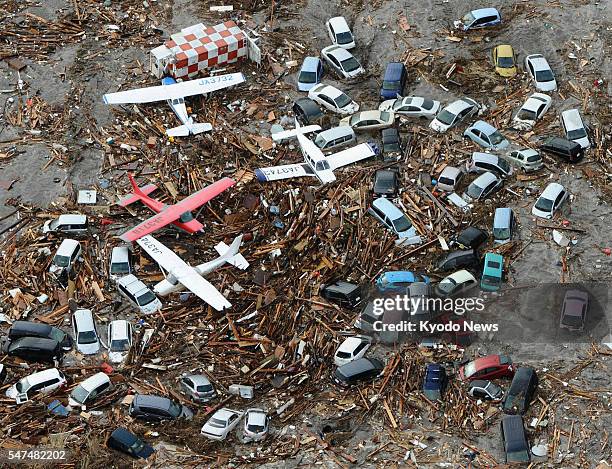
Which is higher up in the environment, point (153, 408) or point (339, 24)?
point (339, 24)

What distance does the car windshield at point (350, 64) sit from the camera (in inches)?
1471

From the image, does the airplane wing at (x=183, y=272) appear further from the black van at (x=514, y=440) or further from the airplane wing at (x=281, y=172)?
the black van at (x=514, y=440)

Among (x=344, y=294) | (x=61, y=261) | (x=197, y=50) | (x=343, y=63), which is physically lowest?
(x=344, y=294)

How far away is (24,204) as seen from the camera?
32.9 meters

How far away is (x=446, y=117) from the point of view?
114ft

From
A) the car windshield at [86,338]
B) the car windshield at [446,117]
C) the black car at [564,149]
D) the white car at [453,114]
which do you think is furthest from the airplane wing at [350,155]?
the car windshield at [86,338]

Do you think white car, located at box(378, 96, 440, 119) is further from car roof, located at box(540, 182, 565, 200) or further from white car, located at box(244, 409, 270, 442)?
white car, located at box(244, 409, 270, 442)

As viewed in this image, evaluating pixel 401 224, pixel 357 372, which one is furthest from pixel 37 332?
pixel 401 224

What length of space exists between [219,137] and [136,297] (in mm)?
8128

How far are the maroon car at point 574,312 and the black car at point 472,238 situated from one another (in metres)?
3.42

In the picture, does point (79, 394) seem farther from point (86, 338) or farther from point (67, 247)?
point (67, 247)

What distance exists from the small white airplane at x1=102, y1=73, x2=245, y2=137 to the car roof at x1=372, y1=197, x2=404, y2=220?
7.34 m

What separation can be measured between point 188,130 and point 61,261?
292 inches

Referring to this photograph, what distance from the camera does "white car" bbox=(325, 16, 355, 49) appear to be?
38.4 meters
